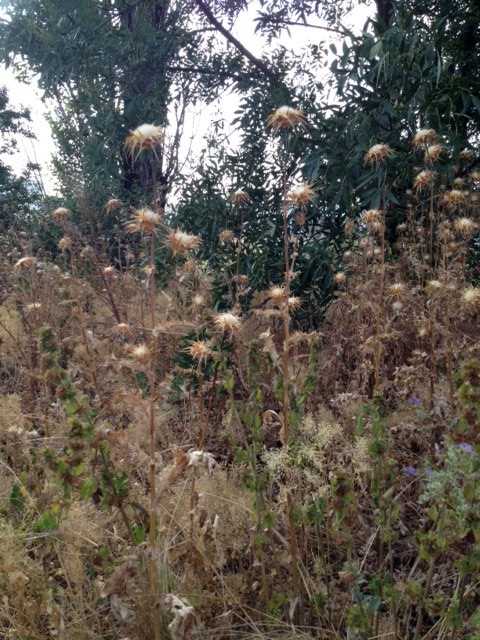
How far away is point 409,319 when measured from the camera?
2947 mm

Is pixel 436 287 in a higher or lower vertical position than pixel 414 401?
higher

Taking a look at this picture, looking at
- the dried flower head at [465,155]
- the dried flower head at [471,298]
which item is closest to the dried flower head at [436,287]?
the dried flower head at [471,298]

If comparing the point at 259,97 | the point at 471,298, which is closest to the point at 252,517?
the point at 471,298

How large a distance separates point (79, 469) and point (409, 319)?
2.03 m

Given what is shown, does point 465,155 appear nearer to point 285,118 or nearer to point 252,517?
point 285,118

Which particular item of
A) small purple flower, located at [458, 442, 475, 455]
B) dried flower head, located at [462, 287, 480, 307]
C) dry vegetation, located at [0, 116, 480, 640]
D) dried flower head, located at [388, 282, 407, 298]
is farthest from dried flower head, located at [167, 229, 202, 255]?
dried flower head, located at [388, 282, 407, 298]

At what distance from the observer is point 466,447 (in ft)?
4.10

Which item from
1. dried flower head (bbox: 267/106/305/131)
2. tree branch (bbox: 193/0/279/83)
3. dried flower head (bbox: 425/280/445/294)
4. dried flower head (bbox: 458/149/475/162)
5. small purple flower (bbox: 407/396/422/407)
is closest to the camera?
dried flower head (bbox: 267/106/305/131)

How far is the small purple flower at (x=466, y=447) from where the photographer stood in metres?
1.22

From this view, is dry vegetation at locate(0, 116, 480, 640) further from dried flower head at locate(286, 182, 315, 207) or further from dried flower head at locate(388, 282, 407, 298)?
dried flower head at locate(388, 282, 407, 298)

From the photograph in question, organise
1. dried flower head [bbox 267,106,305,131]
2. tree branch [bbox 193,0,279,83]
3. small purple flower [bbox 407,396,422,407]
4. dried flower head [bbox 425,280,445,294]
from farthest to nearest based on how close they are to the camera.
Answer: tree branch [bbox 193,0,279,83] → small purple flower [bbox 407,396,422,407] → dried flower head [bbox 425,280,445,294] → dried flower head [bbox 267,106,305,131]

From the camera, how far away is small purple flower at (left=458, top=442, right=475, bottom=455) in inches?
48.0

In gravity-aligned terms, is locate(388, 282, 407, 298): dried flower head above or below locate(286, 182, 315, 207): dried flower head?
below

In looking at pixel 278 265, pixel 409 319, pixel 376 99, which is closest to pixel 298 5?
pixel 376 99
